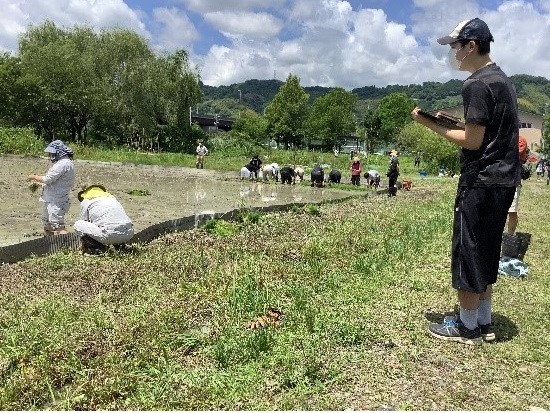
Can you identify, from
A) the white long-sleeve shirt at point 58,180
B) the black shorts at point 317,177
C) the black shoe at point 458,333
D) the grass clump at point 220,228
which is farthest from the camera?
the black shorts at point 317,177

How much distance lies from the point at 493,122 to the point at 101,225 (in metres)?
5.31

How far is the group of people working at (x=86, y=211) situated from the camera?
7.41m

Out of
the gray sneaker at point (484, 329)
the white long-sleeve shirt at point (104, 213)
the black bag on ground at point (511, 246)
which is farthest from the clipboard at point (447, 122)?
the white long-sleeve shirt at point (104, 213)

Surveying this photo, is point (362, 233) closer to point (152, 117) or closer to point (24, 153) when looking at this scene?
point (24, 153)

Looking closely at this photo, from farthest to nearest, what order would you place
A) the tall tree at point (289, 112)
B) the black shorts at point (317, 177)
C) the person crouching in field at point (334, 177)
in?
the tall tree at point (289, 112) < the person crouching in field at point (334, 177) < the black shorts at point (317, 177)

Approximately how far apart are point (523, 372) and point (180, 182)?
63.6 ft

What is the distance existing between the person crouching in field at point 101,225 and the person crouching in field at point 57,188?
82 cm

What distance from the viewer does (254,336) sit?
402 cm

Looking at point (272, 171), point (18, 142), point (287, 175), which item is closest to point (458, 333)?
point (287, 175)

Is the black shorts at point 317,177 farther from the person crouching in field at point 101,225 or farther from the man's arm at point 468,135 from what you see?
the man's arm at point 468,135

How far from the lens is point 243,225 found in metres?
10.2

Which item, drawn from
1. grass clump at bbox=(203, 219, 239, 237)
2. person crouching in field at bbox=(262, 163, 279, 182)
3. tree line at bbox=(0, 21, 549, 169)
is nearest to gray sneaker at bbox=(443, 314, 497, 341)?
grass clump at bbox=(203, 219, 239, 237)

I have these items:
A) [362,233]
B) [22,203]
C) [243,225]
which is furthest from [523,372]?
[22,203]

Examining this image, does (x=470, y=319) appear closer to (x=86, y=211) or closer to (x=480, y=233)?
(x=480, y=233)
